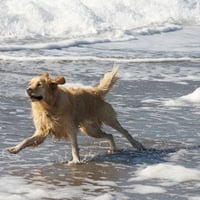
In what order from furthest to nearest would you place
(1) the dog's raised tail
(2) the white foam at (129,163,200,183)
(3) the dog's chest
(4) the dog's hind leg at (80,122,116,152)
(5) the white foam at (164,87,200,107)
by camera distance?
(5) the white foam at (164,87,200,107), (1) the dog's raised tail, (4) the dog's hind leg at (80,122,116,152), (3) the dog's chest, (2) the white foam at (129,163,200,183)

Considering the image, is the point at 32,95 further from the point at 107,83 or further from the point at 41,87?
the point at 107,83

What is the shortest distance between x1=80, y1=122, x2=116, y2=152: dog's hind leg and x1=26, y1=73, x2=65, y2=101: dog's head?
2.85 ft

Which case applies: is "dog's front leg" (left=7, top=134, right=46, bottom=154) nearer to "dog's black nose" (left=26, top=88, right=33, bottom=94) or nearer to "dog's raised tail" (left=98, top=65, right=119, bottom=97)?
"dog's black nose" (left=26, top=88, right=33, bottom=94)

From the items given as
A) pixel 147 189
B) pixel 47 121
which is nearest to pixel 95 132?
pixel 47 121

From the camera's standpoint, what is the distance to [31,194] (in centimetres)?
562

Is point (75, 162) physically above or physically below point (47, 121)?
below

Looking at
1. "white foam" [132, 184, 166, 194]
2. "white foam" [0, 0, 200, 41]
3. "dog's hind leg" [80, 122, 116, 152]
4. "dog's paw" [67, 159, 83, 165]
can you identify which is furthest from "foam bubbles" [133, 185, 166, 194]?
"white foam" [0, 0, 200, 41]

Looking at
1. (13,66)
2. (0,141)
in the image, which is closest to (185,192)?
(0,141)

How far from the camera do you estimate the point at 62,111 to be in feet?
23.0

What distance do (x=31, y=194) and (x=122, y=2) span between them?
24.1 m

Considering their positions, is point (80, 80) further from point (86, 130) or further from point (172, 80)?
point (86, 130)

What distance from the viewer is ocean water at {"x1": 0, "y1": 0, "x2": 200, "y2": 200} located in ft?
20.0

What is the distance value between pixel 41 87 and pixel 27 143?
60cm

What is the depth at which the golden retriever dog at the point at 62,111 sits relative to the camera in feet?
22.3
